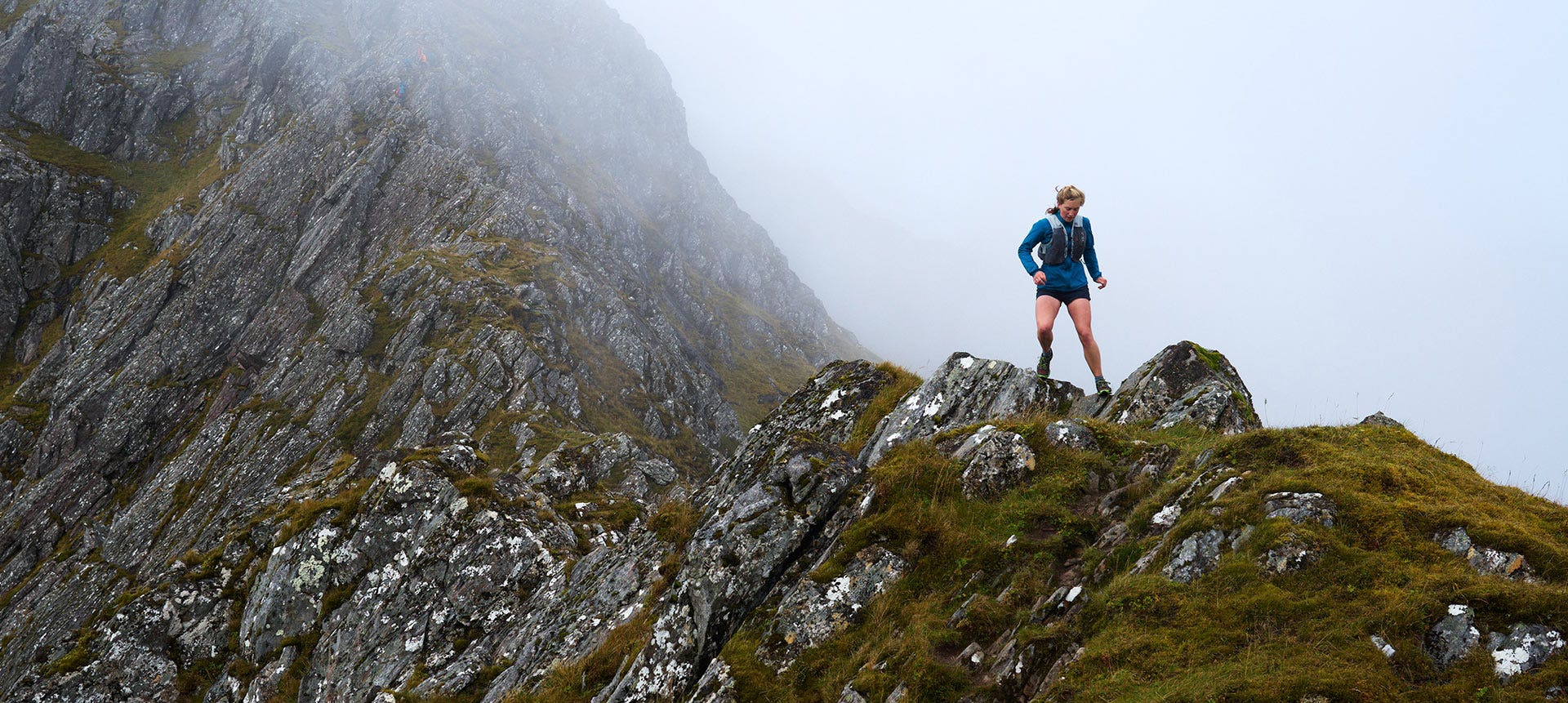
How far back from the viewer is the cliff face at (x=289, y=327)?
2158 cm

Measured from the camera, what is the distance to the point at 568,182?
505 ft

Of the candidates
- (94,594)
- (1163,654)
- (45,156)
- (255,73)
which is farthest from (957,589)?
(255,73)

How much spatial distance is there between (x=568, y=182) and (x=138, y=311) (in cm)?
7766

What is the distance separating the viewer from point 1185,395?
1387 centimetres

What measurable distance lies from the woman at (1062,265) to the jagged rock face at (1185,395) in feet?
2.40

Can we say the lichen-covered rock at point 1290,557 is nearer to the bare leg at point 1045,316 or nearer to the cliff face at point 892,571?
the cliff face at point 892,571

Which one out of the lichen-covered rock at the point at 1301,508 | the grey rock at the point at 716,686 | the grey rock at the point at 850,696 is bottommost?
the grey rock at the point at 850,696

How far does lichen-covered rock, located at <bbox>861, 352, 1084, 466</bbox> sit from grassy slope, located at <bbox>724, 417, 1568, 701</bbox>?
345 centimetres

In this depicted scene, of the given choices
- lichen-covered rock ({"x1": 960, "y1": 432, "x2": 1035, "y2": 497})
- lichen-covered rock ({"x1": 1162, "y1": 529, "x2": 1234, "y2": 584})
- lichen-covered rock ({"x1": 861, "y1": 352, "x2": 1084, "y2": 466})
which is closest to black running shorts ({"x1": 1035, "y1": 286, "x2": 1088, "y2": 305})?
lichen-covered rock ({"x1": 861, "y1": 352, "x2": 1084, "y2": 466})

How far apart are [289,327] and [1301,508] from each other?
368 feet

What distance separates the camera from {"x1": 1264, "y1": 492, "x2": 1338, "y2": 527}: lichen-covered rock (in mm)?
8258

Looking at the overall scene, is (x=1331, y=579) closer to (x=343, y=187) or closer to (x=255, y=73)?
(x=343, y=187)

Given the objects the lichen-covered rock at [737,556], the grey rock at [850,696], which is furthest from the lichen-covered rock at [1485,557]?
the lichen-covered rock at [737,556]

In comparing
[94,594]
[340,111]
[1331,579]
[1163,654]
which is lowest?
[1163,654]
